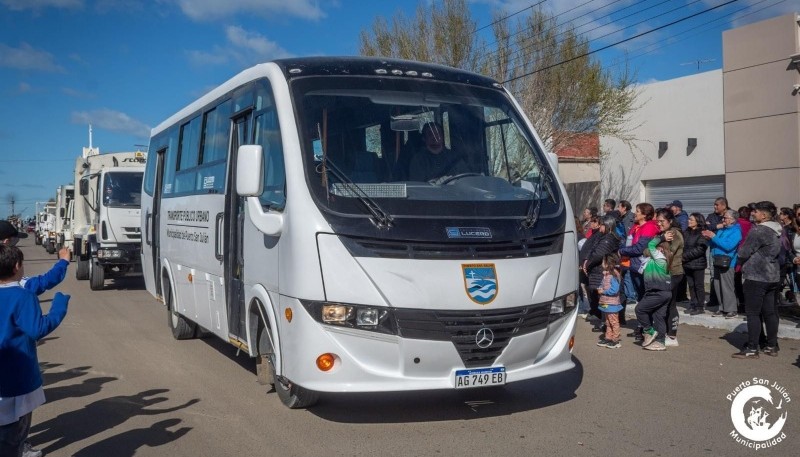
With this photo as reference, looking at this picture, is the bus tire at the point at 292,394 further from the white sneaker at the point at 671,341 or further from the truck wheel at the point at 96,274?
the truck wheel at the point at 96,274

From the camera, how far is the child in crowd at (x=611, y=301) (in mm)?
10000

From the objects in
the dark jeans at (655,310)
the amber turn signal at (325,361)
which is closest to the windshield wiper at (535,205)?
the amber turn signal at (325,361)

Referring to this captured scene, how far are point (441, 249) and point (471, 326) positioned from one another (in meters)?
0.63

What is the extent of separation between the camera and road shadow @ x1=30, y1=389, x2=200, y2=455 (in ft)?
20.6

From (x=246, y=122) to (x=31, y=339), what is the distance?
3.49 metres

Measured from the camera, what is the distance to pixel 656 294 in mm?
9570

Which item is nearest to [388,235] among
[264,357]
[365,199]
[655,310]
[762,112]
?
[365,199]

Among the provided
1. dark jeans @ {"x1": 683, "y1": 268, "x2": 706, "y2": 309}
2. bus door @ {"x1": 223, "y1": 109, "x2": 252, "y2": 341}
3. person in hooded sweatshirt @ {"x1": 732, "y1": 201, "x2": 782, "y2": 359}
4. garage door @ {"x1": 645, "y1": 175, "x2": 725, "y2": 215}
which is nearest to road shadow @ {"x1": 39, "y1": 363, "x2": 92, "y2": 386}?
bus door @ {"x1": 223, "y1": 109, "x2": 252, "y2": 341}

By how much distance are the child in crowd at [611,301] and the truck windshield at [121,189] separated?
12.3 m

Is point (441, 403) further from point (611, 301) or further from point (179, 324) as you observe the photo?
point (179, 324)

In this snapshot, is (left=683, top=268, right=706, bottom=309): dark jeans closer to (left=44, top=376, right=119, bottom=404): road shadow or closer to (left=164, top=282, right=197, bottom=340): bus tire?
(left=164, top=282, right=197, bottom=340): bus tire

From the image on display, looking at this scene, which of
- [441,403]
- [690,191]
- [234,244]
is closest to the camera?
[441,403]

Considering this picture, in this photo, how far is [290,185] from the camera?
6.17m

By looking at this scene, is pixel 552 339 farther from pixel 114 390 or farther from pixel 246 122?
pixel 114 390
